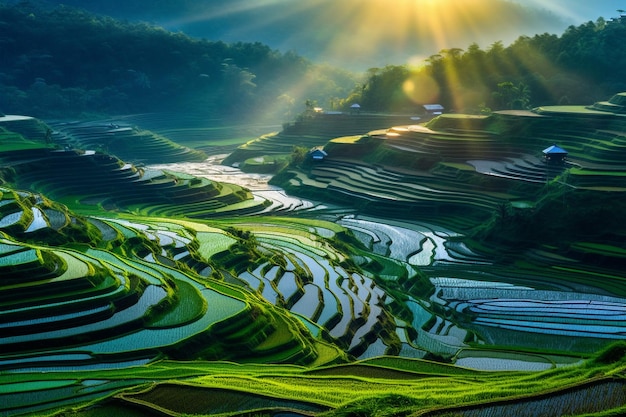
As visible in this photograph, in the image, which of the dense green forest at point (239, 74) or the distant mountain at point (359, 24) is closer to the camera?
the dense green forest at point (239, 74)

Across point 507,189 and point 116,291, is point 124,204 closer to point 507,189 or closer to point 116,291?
point 507,189

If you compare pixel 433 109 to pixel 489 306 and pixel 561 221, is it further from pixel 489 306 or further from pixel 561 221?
pixel 489 306

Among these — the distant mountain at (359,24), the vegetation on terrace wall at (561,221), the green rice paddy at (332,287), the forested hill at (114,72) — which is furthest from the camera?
the distant mountain at (359,24)

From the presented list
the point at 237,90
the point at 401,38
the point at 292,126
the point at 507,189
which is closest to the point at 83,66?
the point at 237,90

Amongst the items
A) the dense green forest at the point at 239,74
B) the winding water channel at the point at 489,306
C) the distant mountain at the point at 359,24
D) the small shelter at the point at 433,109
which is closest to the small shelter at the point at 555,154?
the winding water channel at the point at 489,306

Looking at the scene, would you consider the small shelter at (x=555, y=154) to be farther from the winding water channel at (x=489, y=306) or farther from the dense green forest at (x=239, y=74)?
the dense green forest at (x=239, y=74)

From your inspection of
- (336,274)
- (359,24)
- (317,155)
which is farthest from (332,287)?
(359,24)
